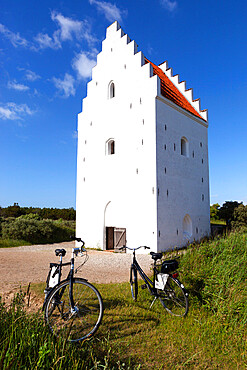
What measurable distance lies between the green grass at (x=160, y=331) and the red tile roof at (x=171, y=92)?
11015 millimetres

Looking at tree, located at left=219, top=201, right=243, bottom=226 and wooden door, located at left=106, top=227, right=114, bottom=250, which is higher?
tree, located at left=219, top=201, right=243, bottom=226

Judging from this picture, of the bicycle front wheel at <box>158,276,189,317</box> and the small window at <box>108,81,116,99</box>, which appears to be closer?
the bicycle front wheel at <box>158,276,189,317</box>

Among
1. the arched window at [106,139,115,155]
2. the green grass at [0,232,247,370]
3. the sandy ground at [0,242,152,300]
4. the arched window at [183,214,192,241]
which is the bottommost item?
the sandy ground at [0,242,152,300]

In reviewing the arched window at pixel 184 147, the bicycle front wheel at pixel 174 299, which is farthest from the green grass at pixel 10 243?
the bicycle front wheel at pixel 174 299

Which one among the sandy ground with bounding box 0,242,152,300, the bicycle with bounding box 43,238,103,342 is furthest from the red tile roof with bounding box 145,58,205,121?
the bicycle with bounding box 43,238,103,342

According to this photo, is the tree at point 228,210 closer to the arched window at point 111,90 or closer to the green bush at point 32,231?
the arched window at point 111,90

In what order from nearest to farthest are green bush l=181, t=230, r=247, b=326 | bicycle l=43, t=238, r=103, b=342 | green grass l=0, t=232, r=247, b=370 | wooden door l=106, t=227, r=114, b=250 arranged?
green grass l=0, t=232, r=247, b=370 → bicycle l=43, t=238, r=103, b=342 → green bush l=181, t=230, r=247, b=326 → wooden door l=106, t=227, r=114, b=250

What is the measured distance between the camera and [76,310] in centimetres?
339

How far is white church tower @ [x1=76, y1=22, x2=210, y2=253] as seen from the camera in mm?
12672

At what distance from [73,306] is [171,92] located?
1473 cm

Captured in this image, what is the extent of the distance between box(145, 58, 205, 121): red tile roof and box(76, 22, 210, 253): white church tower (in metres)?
0.21

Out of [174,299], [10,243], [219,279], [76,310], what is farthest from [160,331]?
[10,243]

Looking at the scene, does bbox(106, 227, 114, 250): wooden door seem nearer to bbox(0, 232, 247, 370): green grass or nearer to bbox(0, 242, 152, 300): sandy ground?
bbox(0, 242, 152, 300): sandy ground

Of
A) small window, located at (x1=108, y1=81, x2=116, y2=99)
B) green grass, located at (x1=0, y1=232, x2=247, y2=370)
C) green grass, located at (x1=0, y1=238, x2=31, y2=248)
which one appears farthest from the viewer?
small window, located at (x1=108, y1=81, x2=116, y2=99)
